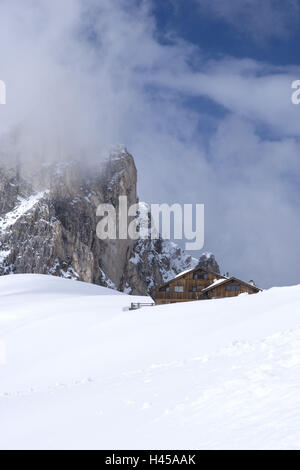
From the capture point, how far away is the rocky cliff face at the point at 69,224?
497 ft


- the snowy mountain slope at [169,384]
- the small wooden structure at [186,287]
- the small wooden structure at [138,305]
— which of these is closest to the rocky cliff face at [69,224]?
the small wooden structure at [186,287]

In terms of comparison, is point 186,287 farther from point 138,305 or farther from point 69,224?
point 69,224

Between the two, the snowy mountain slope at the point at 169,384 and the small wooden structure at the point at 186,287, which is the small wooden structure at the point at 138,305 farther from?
the snowy mountain slope at the point at 169,384

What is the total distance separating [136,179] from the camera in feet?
618

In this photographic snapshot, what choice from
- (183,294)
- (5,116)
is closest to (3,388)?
(183,294)

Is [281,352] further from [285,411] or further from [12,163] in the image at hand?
[12,163]

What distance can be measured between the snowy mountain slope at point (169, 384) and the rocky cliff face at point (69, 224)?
125 m

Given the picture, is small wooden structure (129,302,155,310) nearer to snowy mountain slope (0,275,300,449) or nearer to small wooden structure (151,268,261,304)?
small wooden structure (151,268,261,304)

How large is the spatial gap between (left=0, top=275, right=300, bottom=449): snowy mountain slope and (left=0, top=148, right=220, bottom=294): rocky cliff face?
12498 cm

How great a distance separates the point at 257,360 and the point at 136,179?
A: 177382 millimetres

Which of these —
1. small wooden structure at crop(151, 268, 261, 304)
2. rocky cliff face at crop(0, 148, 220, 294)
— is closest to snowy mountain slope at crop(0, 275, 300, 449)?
small wooden structure at crop(151, 268, 261, 304)

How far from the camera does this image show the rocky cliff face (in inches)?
5960

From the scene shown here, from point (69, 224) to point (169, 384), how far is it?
150m
